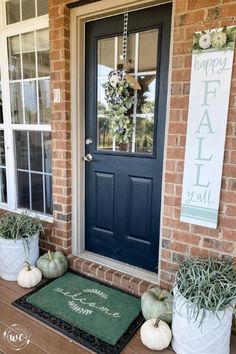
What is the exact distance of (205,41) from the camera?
61.5 inches

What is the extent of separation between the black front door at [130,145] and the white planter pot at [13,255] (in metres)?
0.55

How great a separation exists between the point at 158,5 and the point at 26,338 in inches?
93.9

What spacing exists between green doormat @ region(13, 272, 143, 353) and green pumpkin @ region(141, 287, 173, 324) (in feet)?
0.46

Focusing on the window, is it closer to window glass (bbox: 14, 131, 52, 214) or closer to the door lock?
window glass (bbox: 14, 131, 52, 214)

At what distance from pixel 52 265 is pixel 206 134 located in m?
1.61

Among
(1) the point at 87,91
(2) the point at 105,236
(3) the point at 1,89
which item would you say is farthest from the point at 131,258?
(3) the point at 1,89

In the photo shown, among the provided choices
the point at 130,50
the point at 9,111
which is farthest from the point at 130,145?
the point at 9,111

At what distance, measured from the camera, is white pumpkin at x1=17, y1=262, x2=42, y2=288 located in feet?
7.04

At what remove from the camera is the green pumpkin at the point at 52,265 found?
2.26 meters

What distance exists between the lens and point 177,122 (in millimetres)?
1750

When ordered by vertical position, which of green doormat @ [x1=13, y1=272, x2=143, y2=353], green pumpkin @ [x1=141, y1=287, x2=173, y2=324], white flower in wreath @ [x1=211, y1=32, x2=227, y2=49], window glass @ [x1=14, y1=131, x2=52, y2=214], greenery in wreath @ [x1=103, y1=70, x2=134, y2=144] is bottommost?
green doormat @ [x1=13, y1=272, x2=143, y2=353]

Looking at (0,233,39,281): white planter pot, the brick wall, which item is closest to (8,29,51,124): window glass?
the brick wall

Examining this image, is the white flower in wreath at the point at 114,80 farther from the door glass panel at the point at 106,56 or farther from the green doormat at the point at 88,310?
the green doormat at the point at 88,310

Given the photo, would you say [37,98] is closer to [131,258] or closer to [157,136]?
[157,136]
